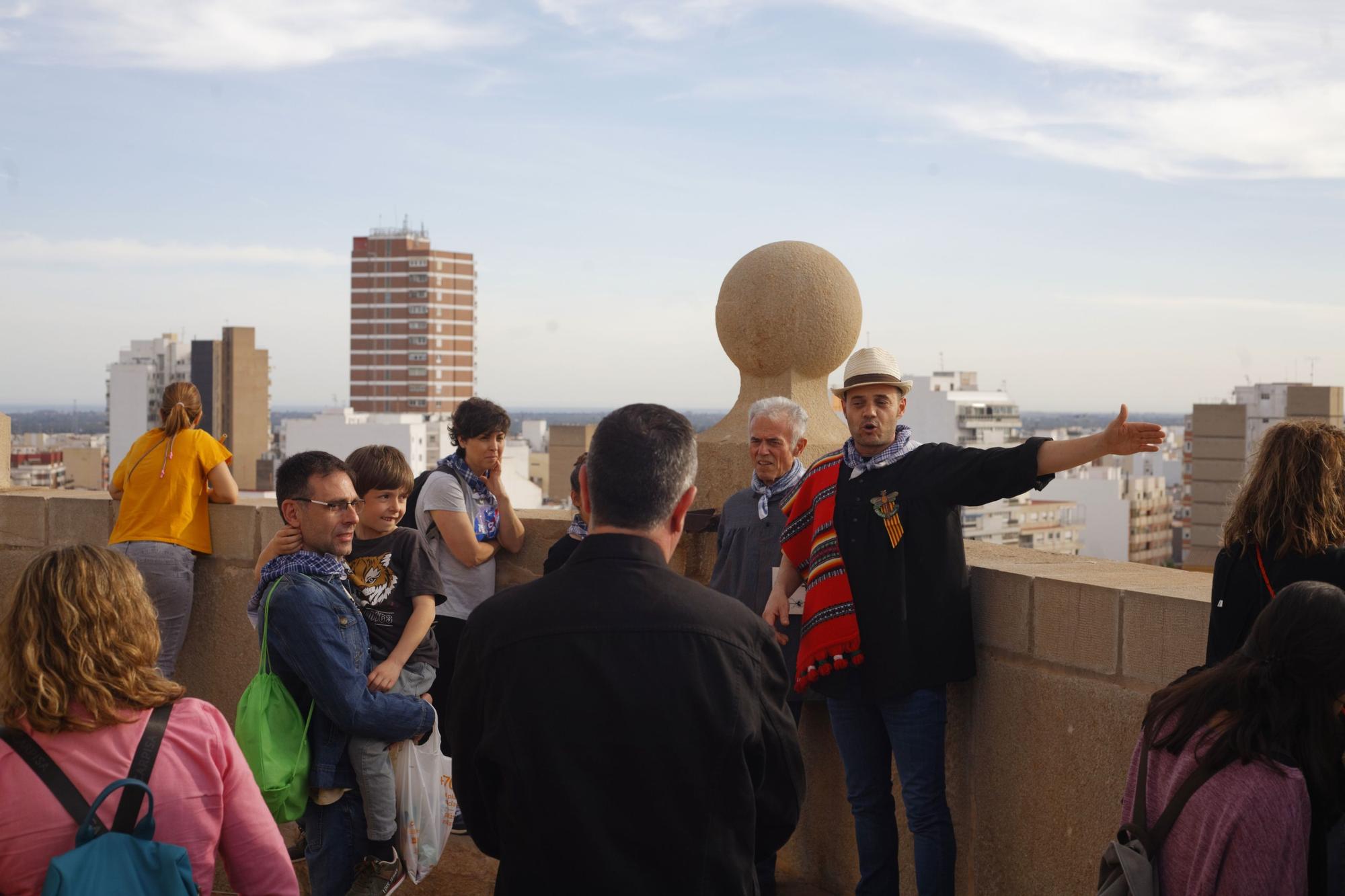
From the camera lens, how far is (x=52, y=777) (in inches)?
86.4

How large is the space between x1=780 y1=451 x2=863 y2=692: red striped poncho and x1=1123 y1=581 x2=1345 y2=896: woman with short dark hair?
1.34m

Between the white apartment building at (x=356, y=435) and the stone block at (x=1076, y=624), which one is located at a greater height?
the stone block at (x=1076, y=624)

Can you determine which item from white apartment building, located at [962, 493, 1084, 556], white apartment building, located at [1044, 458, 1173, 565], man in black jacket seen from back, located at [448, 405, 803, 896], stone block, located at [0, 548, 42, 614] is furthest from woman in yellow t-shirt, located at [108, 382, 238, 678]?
white apartment building, located at [1044, 458, 1173, 565]

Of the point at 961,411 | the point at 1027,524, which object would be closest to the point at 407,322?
the point at 961,411

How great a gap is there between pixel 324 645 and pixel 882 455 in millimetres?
1596

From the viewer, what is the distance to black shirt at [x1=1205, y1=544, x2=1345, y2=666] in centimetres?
269

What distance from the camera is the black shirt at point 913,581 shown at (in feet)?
11.6

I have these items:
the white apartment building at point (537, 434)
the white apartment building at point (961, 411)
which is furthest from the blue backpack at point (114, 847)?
the white apartment building at point (537, 434)

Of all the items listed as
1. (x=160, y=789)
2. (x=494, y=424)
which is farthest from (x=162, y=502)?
(x=160, y=789)

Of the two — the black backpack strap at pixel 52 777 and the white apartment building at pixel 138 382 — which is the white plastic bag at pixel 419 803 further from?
the white apartment building at pixel 138 382

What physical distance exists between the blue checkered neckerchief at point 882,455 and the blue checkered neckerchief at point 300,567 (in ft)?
4.74

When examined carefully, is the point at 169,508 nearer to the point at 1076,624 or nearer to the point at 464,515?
the point at 464,515

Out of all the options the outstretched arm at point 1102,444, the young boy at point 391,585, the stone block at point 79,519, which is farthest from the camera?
the stone block at point 79,519

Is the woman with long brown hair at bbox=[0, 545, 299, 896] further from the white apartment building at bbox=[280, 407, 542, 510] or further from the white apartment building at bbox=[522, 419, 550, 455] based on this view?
the white apartment building at bbox=[522, 419, 550, 455]
